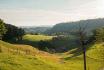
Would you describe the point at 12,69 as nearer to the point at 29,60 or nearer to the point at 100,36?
the point at 29,60

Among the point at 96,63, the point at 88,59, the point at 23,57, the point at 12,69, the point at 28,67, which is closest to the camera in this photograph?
the point at 12,69

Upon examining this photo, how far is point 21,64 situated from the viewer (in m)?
69.4

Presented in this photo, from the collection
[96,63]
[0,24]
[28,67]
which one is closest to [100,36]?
→ [96,63]

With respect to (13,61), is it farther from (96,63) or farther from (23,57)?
(96,63)

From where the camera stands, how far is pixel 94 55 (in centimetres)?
10656

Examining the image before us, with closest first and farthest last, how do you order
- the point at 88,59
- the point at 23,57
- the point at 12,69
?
the point at 12,69
the point at 23,57
the point at 88,59

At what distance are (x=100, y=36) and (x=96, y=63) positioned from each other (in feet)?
62.5

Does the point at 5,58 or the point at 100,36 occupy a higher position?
the point at 100,36

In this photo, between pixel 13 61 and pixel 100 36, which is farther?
pixel 100 36

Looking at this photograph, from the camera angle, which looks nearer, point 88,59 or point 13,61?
point 13,61

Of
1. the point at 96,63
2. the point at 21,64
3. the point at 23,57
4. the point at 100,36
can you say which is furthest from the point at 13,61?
the point at 96,63

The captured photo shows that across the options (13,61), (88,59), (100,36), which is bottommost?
(88,59)

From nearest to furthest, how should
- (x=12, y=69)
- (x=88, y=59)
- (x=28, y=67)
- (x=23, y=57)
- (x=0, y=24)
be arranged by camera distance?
(x=12, y=69), (x=28, y=67), (x=23, y=57), (x=88, y=59), (x=0, y=24)

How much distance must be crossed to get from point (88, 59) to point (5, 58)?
4074 centimetres
